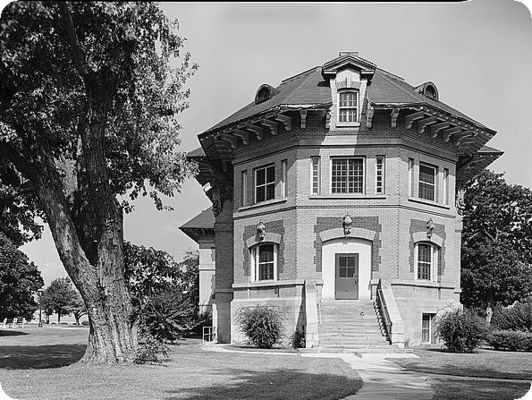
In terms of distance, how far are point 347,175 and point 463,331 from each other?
6.75m

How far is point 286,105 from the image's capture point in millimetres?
20297

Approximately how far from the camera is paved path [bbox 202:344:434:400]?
8.84 meters

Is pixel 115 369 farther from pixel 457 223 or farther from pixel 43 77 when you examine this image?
pixel 457 223

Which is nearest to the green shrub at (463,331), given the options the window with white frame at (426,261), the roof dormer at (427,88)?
the window with white frame at (426,261)

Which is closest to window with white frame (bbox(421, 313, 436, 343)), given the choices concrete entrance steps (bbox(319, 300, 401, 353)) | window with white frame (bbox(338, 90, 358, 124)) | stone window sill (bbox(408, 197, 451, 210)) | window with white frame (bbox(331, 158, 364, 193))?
concrete entrance steps (bbox(319, 300, 401, 353))

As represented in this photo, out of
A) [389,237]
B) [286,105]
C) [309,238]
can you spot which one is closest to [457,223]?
[389,237]

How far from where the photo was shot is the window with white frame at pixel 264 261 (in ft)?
73.0

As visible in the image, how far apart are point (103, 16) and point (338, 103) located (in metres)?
13.4

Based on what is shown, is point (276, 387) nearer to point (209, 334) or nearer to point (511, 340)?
point (511, 340)

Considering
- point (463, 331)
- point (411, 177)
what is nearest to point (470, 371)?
point (463, 331)

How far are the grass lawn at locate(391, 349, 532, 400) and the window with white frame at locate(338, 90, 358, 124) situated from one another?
28.4 ft

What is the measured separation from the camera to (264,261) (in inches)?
893

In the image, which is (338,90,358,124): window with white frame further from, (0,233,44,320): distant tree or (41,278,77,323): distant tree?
(41,278,77,323): distant tree

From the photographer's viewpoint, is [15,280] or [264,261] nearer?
[264,261]
